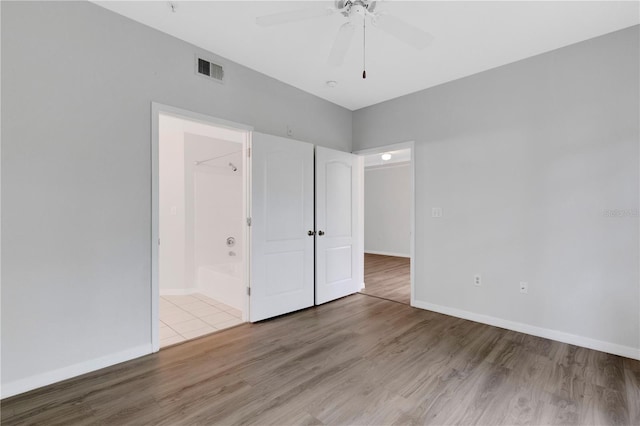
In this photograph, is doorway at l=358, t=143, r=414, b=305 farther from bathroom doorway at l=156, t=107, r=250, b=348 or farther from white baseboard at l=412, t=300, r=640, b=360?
bathroom doorway at l=156, t=107, r=250, b=348

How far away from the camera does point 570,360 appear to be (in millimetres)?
2447

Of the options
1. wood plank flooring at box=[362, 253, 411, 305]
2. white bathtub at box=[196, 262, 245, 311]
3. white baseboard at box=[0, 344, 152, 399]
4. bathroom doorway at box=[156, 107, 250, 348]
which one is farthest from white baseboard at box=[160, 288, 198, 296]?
wood plank flooring at box=[362, 253, 411, 305]

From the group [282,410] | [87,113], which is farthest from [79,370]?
[87,113]

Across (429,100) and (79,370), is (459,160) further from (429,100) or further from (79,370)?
(79,370)

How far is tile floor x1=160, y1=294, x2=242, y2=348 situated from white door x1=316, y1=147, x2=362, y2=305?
1177 mm

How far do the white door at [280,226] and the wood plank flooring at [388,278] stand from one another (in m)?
1.29

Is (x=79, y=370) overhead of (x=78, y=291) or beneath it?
beneath

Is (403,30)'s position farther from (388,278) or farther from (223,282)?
(388,278)

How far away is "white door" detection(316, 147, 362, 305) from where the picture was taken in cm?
389

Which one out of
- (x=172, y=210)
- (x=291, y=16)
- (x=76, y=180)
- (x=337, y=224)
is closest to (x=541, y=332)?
(x=337, y=224)

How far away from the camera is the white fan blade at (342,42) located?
2006mm

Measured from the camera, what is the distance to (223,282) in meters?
3.96

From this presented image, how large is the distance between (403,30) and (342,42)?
417mm

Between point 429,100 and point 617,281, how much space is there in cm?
259
